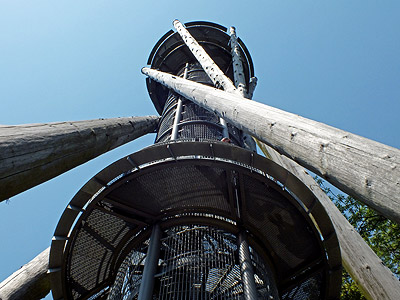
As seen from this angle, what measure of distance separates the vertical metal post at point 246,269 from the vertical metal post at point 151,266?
1406 millimetres

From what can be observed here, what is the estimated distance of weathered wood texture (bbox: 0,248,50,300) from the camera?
4926 mm

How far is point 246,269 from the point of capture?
4711 millimetres

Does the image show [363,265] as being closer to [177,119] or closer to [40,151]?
[40,151]

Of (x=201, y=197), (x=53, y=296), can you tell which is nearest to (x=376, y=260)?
(x=201, y=197)

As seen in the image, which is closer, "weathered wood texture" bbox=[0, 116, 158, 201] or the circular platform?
"weathered wood texture" bbox=[0, 116, 158, 201]

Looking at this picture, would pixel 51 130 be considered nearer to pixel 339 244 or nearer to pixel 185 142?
pixel 185 142

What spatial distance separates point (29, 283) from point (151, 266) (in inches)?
96.3

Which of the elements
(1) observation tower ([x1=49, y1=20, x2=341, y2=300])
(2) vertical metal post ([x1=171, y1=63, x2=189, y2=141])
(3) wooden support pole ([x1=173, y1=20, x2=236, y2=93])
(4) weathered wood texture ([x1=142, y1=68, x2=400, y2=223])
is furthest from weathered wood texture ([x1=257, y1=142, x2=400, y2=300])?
(2) vertical metal post ([x1=171, y1=63, x2=189, y2=141])

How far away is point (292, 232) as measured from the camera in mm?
5539

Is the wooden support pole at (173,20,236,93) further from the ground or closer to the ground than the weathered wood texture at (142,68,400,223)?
further from the ground

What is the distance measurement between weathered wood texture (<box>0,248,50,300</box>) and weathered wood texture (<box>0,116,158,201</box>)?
3.08 meters

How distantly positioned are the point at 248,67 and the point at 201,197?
11909 millimetres

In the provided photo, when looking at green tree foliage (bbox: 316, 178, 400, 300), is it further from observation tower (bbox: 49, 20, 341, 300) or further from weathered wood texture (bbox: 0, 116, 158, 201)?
weathered wood texture (bbox: 0, 116, 158, 201)

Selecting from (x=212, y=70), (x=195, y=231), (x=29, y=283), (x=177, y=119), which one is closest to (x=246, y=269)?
(x=195, y=231)
